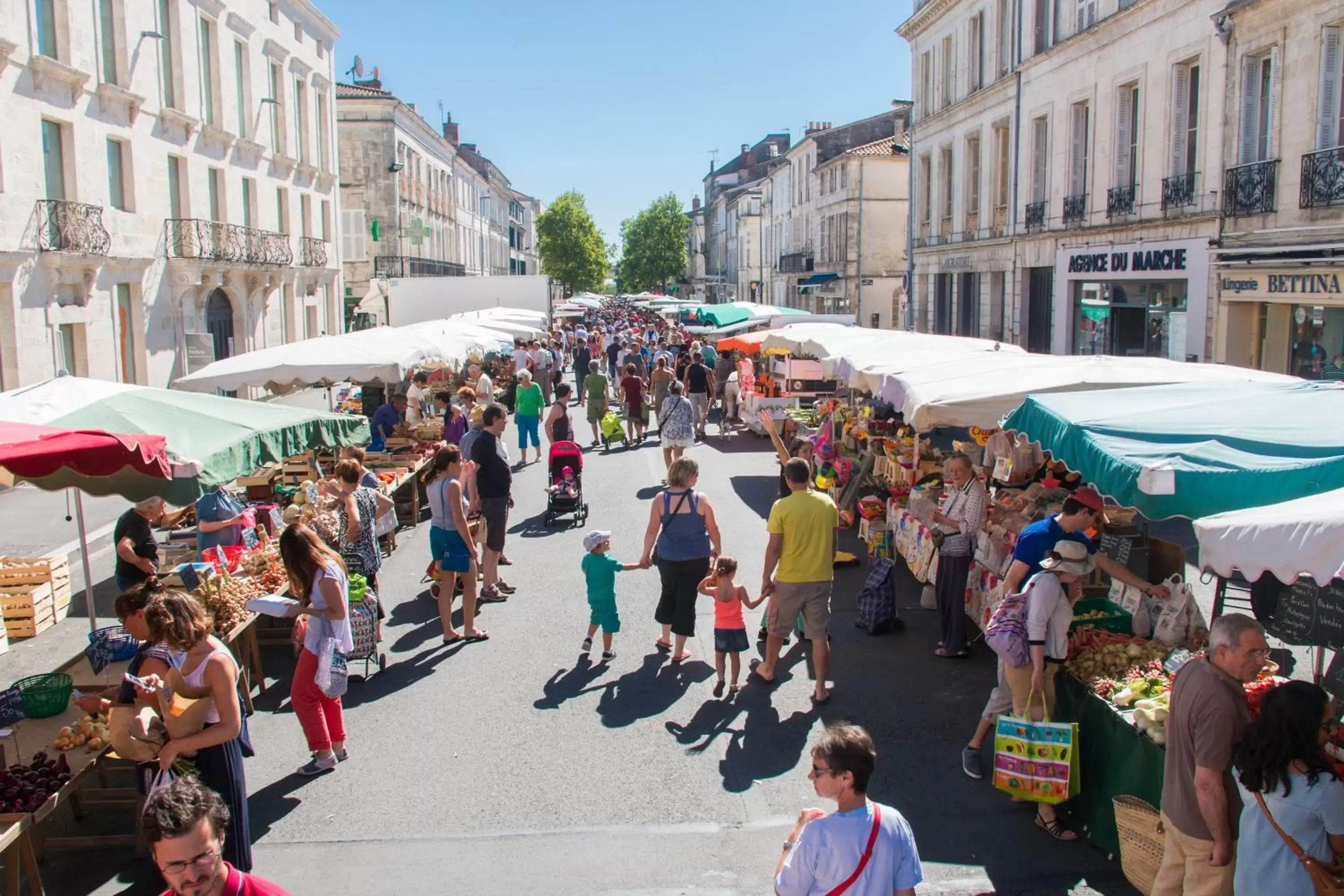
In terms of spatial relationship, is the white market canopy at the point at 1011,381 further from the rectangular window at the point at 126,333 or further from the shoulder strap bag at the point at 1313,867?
the rectangular window at the point at 126,333

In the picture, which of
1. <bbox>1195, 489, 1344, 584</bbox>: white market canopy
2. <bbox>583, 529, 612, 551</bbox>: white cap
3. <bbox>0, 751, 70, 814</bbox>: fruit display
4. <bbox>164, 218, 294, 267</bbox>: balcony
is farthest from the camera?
<bbox>164, 218, 294, 267</bbox>: balcony

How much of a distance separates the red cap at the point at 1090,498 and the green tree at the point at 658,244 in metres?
94.8

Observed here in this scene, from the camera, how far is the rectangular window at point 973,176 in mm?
29938

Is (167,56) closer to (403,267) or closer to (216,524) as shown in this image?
(216,524)

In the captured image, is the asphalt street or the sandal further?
the sandal

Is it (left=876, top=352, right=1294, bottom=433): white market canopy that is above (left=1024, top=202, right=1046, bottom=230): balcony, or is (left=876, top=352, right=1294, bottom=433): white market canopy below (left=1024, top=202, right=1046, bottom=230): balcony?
below

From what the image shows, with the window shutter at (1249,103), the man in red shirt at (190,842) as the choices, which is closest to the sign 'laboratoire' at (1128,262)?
the window shutter at (1249,103)

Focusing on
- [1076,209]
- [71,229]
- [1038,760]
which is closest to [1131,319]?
[1076,209]

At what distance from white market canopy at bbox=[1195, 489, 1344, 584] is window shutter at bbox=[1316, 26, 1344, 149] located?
1367 cm

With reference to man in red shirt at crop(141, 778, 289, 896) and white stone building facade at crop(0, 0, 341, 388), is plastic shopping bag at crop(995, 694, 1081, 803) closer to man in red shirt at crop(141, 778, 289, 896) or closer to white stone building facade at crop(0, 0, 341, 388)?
man in red shirt at crop(141, 778, 289, 896)

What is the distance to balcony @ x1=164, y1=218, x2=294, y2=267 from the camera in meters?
23.2

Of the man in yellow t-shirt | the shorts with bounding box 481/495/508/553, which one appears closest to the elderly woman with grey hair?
the shorts with bounding box 481/495/508/553

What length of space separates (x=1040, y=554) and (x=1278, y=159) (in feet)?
44.2

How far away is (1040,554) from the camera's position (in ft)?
19.2
